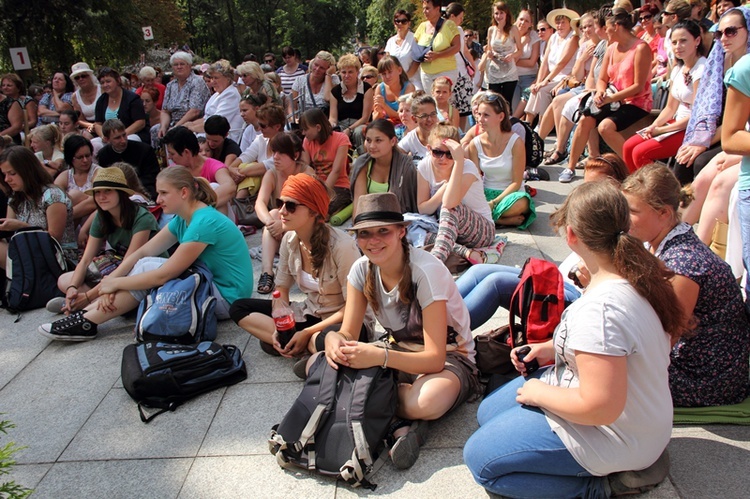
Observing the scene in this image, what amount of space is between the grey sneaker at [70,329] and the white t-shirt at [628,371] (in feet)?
11.4

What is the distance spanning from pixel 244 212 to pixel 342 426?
4.38 m

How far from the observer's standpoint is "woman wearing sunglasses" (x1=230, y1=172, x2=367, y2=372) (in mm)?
3553

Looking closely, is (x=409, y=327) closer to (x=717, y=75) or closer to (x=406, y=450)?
(x=406, y=450)

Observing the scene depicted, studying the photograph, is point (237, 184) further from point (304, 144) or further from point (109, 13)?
point (109, 13)

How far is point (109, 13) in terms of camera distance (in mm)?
22344

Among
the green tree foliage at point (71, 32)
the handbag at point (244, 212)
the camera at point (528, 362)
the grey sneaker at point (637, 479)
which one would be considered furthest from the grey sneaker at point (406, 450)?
the green tree foliage at point (71, 32)

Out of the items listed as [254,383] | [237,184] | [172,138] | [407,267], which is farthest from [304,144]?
[407,267]

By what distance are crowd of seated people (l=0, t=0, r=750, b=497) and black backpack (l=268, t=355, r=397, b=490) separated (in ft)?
0.33

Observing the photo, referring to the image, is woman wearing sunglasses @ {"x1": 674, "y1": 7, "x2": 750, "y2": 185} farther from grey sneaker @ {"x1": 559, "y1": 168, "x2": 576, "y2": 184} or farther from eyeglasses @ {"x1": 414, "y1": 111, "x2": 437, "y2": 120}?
grey sneaker @ {"x1": 559, "y1": 168, "x2": 576, "y2": 184}

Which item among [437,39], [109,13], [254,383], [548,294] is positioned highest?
[109,13]

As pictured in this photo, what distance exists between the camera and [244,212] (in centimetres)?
666

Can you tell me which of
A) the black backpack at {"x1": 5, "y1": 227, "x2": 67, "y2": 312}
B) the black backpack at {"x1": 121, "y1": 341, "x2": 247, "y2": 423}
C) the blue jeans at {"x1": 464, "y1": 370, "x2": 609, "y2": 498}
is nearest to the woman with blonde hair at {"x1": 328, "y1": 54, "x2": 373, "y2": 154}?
the black backpack at {"x1": 5, "y1": 227, "x2": 67, "y2": 312}

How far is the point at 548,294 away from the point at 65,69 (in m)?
24.4

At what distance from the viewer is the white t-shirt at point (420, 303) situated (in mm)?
2842
